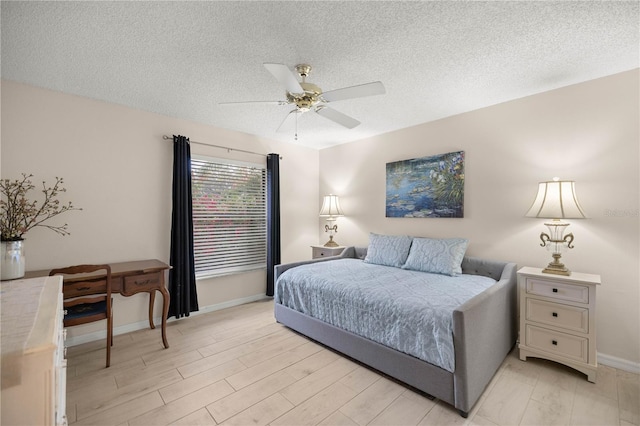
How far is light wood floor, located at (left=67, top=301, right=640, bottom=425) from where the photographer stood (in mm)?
1798

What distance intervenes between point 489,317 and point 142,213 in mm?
3637

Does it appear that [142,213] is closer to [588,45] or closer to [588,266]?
[588,45]

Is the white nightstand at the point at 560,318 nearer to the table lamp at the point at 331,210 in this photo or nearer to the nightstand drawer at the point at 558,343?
the nightstand drawer at the point at 558,343

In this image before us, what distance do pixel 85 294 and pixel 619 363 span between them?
452 centimetres

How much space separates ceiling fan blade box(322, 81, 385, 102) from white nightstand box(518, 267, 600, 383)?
2.06 m

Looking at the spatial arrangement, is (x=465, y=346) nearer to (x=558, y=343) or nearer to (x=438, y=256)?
(x=558, y=343)

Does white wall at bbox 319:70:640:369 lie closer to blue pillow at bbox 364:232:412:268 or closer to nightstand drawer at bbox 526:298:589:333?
Result: blue pillow at bbox 364:232:412:268

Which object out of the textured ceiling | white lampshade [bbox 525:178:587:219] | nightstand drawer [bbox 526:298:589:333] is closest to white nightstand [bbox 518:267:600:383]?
nightstand drawer [bbox 526:298:589:333]

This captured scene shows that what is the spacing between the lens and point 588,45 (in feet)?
6.55

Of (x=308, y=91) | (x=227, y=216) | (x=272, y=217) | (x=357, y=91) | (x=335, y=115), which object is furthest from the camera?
(x=272, y=217)

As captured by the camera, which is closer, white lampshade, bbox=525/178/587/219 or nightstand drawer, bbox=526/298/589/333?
nightstand drawer, bbox=526/298/589/333

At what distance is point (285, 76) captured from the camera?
A: 187 cm

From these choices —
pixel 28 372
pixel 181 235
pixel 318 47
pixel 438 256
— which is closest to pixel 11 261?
pixel 181 235

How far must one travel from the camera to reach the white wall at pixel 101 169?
2602mm
